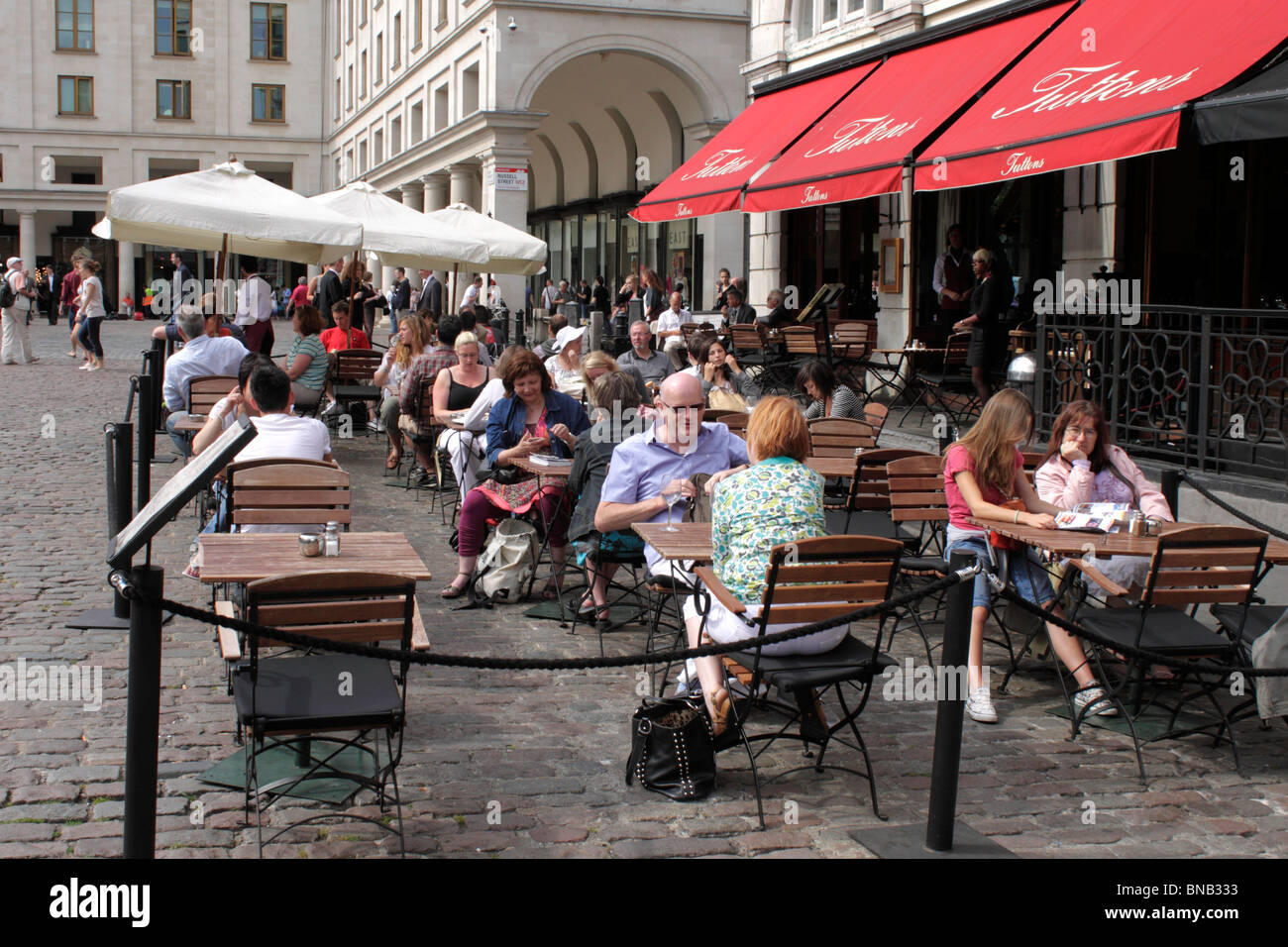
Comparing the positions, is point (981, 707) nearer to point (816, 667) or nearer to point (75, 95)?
point (816, 667)

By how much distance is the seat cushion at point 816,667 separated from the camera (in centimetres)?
486

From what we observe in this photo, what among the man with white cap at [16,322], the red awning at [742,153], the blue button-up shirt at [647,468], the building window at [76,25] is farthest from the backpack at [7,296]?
the building window at [76,25]

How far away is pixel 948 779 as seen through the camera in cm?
437

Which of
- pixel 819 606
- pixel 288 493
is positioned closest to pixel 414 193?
pixel 288 493

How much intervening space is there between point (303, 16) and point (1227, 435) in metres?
58.9

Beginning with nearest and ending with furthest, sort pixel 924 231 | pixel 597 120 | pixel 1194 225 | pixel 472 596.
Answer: pixel 472 596 < pixel 1194 225 < pixel 924 231 < pixel 597 120

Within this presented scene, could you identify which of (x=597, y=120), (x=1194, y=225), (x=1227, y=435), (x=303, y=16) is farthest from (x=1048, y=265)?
(x=303, y=16)

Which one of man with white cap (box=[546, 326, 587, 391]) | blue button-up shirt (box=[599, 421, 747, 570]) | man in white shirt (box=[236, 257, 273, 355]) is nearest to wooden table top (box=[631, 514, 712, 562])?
blue button-up shirt (box=[599, 421, 747, 570])

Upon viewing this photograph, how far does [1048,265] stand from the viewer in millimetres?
14367

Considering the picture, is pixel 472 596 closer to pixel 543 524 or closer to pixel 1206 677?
pixel 543 524

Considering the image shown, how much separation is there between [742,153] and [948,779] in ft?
45.1

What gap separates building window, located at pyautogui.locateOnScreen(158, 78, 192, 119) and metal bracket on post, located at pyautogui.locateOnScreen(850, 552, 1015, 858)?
62.0 metres

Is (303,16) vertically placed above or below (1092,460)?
above
